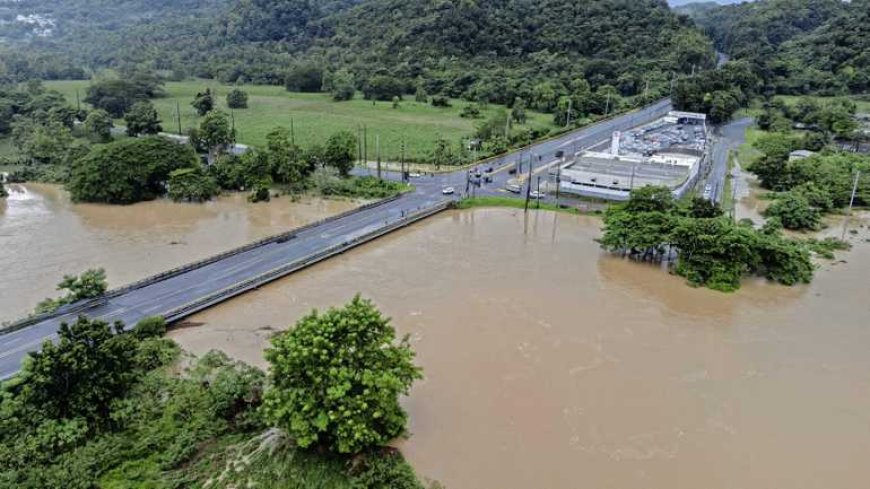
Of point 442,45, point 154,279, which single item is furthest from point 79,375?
point 442,45

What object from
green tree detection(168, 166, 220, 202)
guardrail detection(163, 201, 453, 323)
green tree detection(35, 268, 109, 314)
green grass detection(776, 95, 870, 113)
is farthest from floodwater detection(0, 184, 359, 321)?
green grass detection(776, 95, 870, 113)

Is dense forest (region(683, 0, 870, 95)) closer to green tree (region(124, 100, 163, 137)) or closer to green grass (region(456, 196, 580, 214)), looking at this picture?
green grass (region(456, 196, 580, 214))

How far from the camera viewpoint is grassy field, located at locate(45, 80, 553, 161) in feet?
202

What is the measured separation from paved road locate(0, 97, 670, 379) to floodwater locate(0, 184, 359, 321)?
245 cm

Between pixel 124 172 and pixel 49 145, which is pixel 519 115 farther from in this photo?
pixel 49 145

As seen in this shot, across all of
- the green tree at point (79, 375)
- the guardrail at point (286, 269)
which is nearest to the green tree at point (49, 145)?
the guardrail at point (286, 269)

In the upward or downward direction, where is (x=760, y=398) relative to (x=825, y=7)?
downward

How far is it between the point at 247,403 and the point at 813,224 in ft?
122

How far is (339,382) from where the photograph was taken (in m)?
16.8

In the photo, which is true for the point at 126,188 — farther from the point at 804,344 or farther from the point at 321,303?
the point at 804,344

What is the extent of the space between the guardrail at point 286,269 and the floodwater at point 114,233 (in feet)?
17.7

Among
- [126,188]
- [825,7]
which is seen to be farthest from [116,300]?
[825,7]

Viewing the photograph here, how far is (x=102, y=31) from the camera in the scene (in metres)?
156

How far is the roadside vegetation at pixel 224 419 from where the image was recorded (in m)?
16.6
